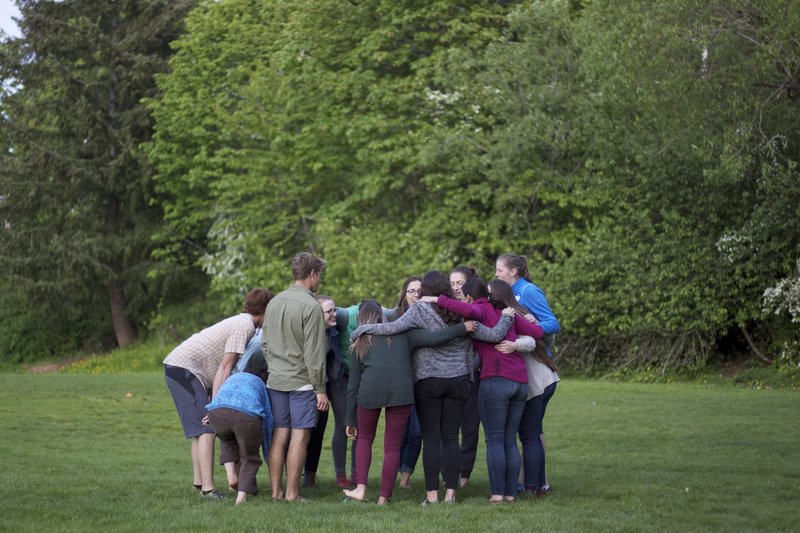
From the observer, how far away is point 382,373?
8875 millimetres

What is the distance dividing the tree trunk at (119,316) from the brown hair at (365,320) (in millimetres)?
33041

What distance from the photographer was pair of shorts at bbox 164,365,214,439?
958 centimetres

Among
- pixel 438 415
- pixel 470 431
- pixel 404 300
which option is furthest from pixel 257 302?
pixel 470 431

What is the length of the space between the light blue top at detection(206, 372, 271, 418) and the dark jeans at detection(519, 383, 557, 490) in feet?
7.05

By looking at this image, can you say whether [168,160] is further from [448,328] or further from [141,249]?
[448,328]

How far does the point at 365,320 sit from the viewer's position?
9141 millimetres

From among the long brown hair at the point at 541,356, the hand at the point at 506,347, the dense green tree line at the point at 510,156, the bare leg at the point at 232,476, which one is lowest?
the bare leg at the point at 232,476

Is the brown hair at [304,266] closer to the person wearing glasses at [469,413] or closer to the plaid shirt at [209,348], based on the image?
the plaid shirt at [209,348]

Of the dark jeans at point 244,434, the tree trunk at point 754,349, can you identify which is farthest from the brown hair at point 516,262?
the tree trunk at point 754,349

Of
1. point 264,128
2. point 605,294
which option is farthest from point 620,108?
point 264,128

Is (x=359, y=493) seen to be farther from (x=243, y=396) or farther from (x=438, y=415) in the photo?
(x=243, y=396)

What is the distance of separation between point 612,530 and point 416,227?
21781 mm

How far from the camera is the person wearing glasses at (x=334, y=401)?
32.5 feet

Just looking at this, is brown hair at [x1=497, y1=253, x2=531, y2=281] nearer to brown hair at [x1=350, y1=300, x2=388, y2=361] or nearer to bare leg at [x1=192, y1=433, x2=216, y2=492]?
brown hair at [x1=350, y1=300, x2=388, y2=361]
